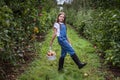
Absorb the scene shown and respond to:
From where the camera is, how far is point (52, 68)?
7.55 m

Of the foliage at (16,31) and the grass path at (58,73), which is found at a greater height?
the foliage at (16,31)

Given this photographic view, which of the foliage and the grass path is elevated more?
the foliage

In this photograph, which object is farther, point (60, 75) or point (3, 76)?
point (60, 75)

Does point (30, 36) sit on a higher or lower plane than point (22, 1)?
lower

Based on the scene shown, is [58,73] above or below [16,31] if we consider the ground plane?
below

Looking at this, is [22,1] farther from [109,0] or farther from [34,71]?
[109,0]

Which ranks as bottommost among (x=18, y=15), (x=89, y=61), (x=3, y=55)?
(x=89, y=61)

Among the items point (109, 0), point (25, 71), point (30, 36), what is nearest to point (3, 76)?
point (25, 71)

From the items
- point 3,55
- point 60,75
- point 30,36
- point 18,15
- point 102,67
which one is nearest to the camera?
point 3,55

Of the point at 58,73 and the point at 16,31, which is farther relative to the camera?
the point at 58,73

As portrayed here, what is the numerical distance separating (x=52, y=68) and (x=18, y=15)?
173 centimetres

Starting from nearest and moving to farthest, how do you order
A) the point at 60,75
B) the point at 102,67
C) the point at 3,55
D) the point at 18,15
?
the point at 3,55, the point at 60,75, the point at 18,15, the point at 102,67

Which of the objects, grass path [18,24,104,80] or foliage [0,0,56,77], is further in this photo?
grass path [18,24,104,80]

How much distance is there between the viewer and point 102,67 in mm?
7891
